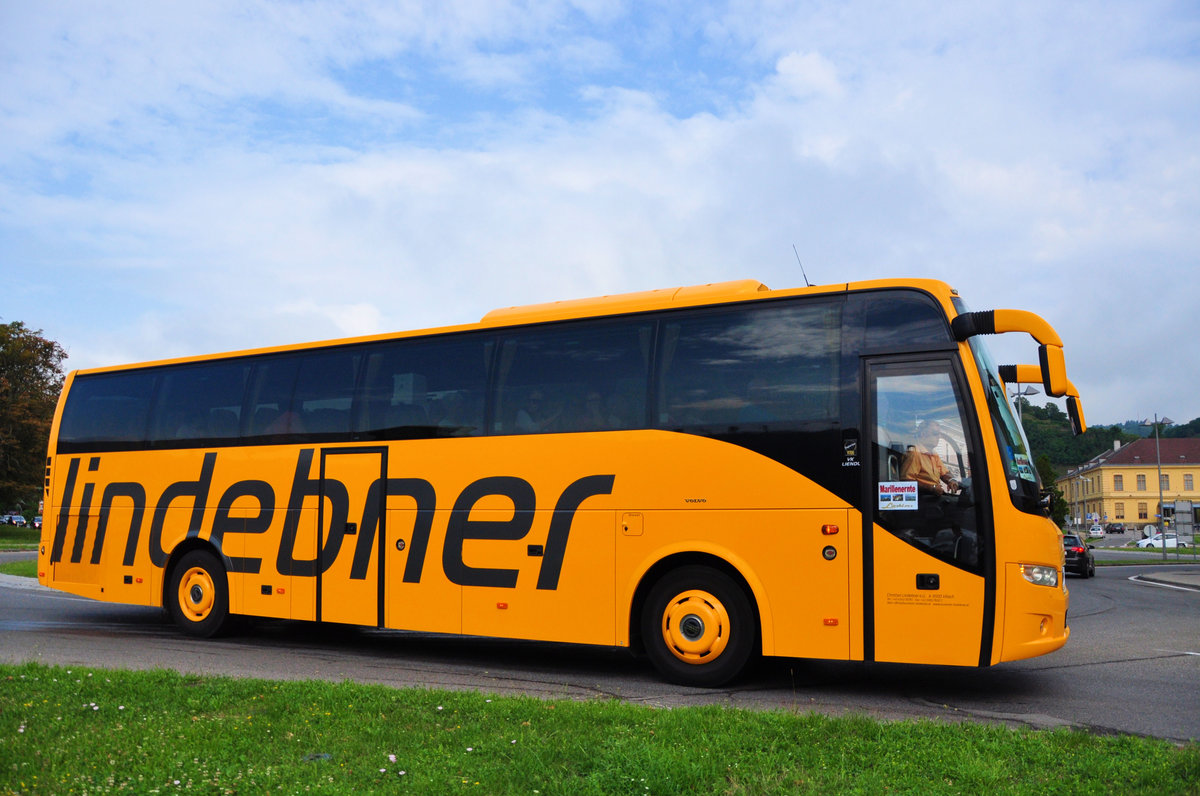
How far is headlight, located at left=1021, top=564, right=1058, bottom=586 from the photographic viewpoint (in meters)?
7.71

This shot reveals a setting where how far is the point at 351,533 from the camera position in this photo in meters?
10.8

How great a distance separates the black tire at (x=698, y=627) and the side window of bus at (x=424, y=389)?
2594 mm

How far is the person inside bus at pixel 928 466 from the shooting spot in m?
7.94

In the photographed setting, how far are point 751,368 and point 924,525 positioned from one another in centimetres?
197

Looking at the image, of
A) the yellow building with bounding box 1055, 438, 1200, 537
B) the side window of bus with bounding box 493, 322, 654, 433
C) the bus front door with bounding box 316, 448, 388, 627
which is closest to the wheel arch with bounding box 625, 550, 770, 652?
the side window of bus with bounding box 493, 322, 654, 433

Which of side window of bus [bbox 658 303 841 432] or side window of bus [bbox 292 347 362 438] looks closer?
side window of bus [bbox 658 303 841 432]

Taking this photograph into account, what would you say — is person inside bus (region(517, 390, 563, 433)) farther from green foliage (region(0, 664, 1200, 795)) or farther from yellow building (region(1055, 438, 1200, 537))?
yellow building (region(1055, 438, 1200, 537))

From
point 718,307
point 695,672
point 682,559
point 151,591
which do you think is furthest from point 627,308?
point 151,591

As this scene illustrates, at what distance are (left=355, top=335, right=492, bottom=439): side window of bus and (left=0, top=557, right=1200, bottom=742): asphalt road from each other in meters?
2.43

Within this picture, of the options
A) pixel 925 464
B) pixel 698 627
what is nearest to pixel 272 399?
pixel 698 627

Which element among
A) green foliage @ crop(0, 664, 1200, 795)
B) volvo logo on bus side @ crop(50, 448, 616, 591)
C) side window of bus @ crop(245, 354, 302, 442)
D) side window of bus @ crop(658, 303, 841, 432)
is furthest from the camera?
side window of bus @ crop(245, 354, 302, 442)

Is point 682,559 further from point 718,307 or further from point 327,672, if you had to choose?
point 327,672

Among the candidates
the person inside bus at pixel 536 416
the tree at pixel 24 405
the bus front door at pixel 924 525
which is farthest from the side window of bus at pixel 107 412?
the tree at pixel 24 405

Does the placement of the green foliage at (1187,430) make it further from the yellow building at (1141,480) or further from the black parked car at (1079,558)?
the black parked car at (1079,558)
